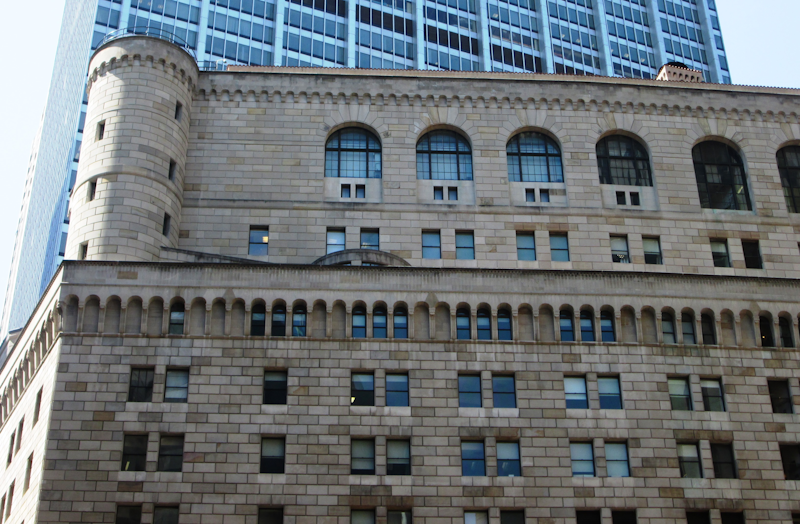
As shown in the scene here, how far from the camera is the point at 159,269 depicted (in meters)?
48.5

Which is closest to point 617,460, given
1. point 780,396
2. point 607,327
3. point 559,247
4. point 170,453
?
point 607,327

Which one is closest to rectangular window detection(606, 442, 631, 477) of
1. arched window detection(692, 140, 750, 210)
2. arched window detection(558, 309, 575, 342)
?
arched window detection(558, 309, 575, 342)

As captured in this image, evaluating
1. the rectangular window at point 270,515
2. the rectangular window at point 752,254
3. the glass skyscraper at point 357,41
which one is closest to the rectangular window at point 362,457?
the rectangular window at point 270,515

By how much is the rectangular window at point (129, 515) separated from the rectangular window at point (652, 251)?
28669mm

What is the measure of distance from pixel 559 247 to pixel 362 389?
47.4 ft

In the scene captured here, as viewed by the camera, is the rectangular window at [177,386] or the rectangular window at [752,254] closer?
the rectangular window at [177,386]

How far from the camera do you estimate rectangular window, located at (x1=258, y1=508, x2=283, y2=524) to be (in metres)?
44.0

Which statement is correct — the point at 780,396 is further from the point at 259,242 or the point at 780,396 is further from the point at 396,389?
the point at 259,242

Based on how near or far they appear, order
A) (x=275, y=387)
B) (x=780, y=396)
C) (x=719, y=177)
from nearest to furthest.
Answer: (x=275, y=387)
(x=780, y=396)
(x=719, y=177)

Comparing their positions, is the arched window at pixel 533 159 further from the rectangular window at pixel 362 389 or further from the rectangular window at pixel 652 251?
the rectangular window at pixel 362 389

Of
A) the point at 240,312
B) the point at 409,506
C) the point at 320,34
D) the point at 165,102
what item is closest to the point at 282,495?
the point at 409,506

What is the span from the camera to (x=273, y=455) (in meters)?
45.4

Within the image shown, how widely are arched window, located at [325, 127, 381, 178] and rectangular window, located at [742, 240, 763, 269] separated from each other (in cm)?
2036

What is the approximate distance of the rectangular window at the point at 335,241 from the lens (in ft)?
178
